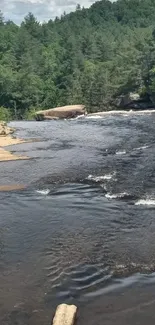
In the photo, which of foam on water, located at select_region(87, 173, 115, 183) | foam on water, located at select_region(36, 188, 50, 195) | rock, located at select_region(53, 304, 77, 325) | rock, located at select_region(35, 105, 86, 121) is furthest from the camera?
rock, located at select_region(35, 105, 86, 121)

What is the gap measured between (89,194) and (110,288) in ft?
29.5

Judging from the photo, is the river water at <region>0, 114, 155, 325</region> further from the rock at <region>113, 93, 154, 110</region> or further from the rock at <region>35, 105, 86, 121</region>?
the rock at <region>113, 93, 154, 110</region>

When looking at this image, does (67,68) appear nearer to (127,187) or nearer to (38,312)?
(127,187)

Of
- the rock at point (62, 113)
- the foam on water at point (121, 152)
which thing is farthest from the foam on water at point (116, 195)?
the rock at point (62, 113)

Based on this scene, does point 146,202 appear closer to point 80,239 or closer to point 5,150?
point 80,239

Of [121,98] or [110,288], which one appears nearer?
[110,288]

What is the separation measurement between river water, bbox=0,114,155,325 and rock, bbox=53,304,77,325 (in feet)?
0.91

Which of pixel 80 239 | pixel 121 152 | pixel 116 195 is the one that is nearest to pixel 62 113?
pixel 121 152

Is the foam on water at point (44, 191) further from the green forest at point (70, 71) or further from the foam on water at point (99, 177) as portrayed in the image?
the green forest at point (70, 71)

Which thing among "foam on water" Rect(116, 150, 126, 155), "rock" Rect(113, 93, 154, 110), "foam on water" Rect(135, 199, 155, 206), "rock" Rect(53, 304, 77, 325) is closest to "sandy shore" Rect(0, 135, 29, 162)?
"foam on water" Rect(116, 150, 126, 155)

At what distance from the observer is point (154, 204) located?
18203mm

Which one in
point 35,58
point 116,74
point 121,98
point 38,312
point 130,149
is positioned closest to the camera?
point 38,312

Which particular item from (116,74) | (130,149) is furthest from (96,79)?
(130,149)

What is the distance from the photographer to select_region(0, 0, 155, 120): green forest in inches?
2916
